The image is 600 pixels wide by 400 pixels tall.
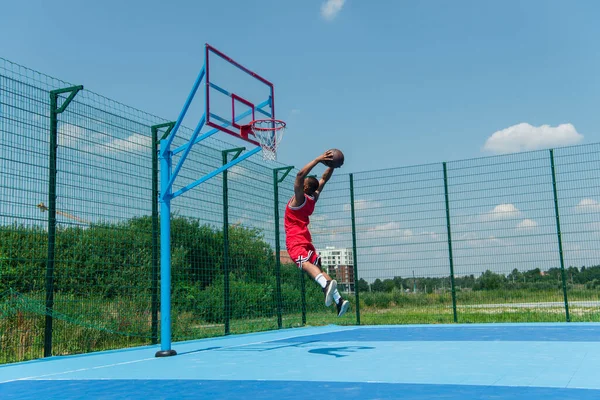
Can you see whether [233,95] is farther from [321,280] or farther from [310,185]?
[321,280]

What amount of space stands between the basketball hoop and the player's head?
7.37 feet

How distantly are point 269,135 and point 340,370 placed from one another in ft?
14.2

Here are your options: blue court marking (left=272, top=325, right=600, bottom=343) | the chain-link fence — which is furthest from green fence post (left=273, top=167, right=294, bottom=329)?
blue court marking (left=272, top=325, right=600, bottom=343)

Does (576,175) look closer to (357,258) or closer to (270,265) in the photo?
(357,258)

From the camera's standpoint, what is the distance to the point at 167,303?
8.24m

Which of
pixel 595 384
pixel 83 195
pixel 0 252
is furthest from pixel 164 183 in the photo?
pixel 595 384

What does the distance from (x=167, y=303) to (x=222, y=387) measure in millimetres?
3285

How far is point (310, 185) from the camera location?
6.86 meters

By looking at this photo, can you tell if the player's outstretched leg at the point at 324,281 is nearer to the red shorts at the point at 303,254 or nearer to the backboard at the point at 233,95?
the red shorts at the point at 303,254

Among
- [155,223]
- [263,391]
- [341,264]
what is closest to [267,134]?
[155,223]

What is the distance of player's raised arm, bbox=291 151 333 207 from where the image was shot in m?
6.30

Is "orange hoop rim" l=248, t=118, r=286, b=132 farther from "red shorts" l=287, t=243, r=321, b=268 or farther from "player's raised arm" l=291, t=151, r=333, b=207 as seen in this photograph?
"red shorts" l=287, t=243, r=321, b=268

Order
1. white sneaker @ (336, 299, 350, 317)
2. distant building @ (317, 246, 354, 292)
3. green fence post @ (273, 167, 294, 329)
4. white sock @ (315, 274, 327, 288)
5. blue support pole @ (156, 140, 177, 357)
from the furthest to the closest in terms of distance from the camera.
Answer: distant building @ (317, 246, 354, 292) → green fence post @ (273, 167, 294, 329) → blue support pole @ (156, 140, 177, 357) → white sock @ (315, 274, 327, 288) → white sneaker @ (336, 299, 350, 317)

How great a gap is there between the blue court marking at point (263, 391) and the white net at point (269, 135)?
4.32 metres
